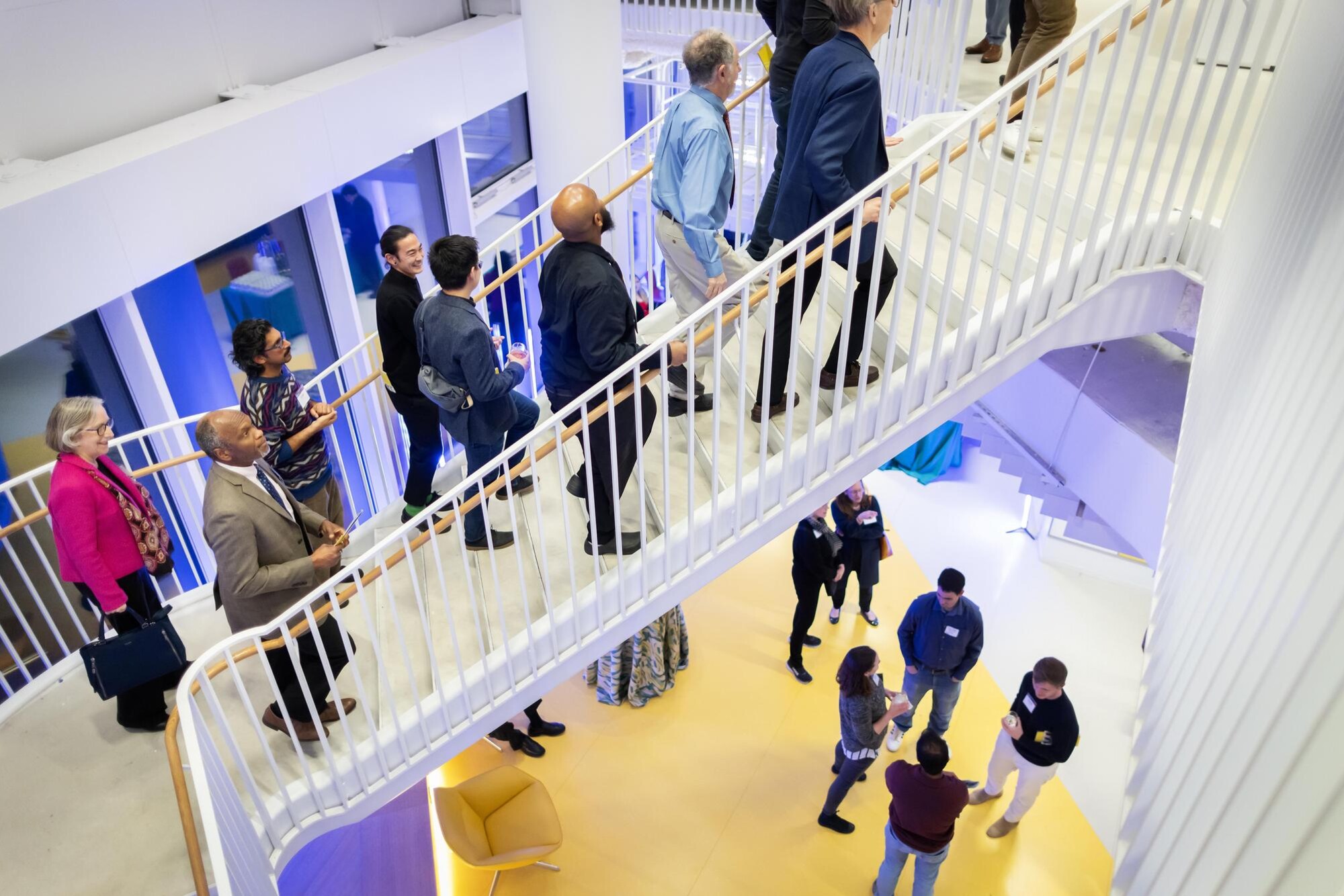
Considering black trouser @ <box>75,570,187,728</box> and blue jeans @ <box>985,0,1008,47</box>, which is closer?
black trouser @ <box>75,570,187,728</box>

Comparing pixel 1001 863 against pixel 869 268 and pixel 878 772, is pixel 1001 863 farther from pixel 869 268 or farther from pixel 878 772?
pixel 869 268

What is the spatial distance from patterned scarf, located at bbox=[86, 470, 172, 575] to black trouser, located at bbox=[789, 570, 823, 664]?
3.70 metres

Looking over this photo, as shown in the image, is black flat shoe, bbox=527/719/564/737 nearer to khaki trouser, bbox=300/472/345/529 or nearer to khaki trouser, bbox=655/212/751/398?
khaki trouser, bbox=300/472/345/529

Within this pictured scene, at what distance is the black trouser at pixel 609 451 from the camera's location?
3191 mm

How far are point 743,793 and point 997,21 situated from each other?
5143mm

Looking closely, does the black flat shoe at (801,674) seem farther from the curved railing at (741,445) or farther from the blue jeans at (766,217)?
the blue jeans at (766,217)

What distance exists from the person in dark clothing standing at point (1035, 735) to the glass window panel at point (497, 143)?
567 cm

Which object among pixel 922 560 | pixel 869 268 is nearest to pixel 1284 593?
pixel 869 268

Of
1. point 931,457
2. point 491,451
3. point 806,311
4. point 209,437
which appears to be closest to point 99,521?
point 209,437

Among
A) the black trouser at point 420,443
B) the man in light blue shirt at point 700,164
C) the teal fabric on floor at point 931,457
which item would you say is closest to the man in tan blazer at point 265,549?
the black trouser at point 420,443

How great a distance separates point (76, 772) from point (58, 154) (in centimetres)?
287

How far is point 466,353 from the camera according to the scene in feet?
10.7

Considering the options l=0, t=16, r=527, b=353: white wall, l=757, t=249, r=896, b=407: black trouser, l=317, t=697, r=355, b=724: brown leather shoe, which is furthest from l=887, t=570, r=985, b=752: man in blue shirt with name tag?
l=0, t=16, r=527, b=353: white wall

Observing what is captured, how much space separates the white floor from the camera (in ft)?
19.7
